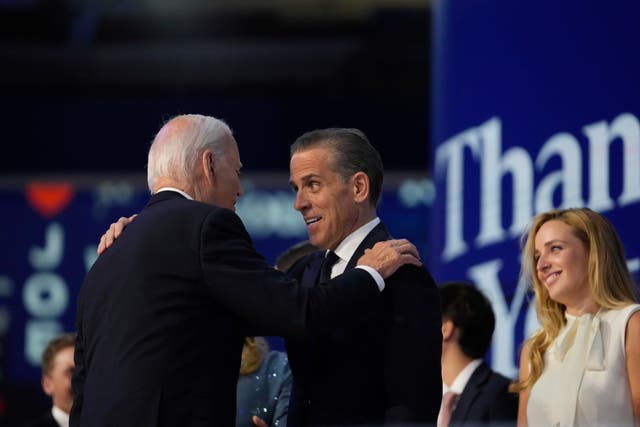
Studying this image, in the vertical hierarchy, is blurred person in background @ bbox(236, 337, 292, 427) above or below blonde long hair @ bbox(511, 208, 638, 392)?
below

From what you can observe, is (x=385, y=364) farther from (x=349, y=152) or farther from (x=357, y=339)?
(x=349, y=152)

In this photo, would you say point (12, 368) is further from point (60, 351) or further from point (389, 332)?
point (389, 332)

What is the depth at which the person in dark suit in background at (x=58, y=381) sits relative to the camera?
4.37 metres

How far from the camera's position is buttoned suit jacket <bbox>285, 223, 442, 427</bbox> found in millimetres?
2643

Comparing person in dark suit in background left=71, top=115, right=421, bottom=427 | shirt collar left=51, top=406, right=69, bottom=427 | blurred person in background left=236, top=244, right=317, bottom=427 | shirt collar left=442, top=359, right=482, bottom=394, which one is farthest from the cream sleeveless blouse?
shirt collar left=51, top=406, right=69, bottom=427

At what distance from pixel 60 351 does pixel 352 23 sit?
492 centimetres

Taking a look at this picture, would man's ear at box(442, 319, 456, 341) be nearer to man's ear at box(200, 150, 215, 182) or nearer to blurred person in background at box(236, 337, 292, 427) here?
blurred person in background at box(236, 337, 292, 427)

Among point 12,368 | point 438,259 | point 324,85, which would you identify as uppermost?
point 324,85

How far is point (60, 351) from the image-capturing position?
450 centimetres

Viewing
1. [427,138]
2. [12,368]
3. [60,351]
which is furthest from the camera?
[427,138]

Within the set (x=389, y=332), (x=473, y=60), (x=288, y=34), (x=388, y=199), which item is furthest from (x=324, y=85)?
(x=389, y=332)

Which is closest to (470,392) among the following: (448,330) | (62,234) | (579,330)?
(448,330)

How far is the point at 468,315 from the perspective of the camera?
3.73 meters

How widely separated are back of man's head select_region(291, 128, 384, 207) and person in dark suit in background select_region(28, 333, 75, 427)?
189 centimetres
